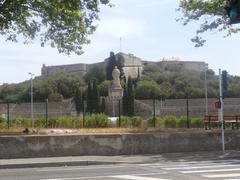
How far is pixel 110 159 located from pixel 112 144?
1.97 m

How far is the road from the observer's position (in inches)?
623

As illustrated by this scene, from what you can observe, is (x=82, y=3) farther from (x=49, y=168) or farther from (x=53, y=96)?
(x=53, y=96)

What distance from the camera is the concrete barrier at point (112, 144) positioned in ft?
75.6

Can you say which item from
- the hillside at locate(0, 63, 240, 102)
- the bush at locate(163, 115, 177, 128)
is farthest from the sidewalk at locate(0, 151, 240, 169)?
the hillside at locate(0, 63, 240, 102)

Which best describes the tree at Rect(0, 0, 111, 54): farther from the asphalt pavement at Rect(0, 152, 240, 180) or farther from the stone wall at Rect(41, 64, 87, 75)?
the stone wall at Rect(41, 64, 87, 75)

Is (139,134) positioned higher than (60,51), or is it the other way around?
(60,51)

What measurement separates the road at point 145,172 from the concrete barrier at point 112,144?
353 cm

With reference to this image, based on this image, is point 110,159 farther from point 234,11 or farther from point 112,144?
point 234,11

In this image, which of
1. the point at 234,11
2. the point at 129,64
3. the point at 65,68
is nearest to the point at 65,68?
the point at 65,68

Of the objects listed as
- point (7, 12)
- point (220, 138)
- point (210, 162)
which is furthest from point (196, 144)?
point (7, 12)

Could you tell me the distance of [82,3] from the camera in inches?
1112

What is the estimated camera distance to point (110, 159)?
22219mm

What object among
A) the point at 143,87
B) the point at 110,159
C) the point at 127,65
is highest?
the point at 127,65

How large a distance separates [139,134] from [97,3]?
7.78 metres
